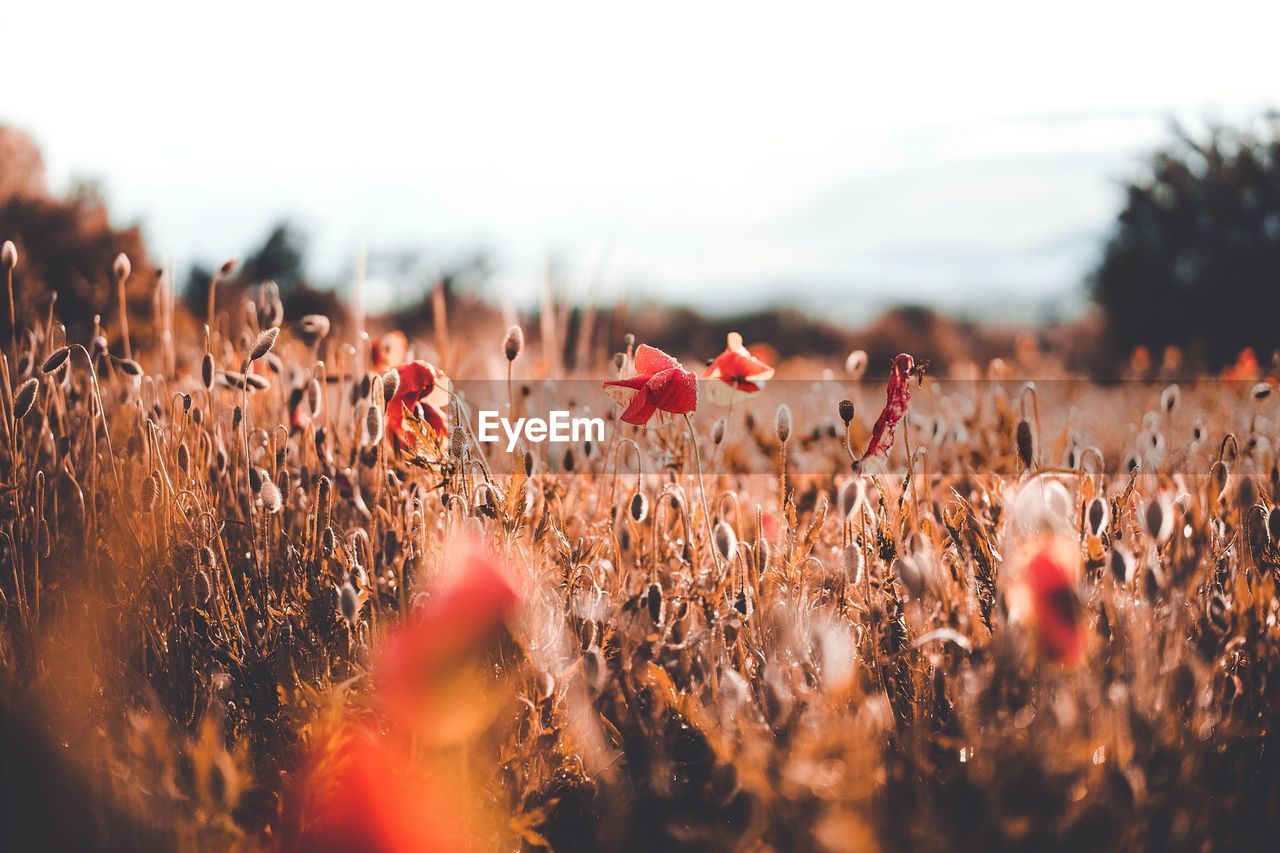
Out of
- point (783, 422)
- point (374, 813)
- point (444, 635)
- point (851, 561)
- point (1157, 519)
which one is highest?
point (783, 422)

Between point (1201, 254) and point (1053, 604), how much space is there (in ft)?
52.6

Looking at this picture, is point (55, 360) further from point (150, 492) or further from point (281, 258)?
point (281, 258)

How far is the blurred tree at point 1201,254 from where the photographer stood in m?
14.2

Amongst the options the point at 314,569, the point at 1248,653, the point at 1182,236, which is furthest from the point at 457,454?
the point at 1182,236

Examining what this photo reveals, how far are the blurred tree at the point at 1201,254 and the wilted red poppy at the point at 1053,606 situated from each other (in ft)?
47.6

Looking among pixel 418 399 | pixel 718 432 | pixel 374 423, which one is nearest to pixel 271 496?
pixel 374 423

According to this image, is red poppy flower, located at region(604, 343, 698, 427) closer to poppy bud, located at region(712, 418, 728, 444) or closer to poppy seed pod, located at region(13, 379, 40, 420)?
poppy bud, located at region(712, 418, 728, 444)

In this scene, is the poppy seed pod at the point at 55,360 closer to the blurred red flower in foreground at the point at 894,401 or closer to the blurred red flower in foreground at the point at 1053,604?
the blurred red flower in foreground at the point at 894,401

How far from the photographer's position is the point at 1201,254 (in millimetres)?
14781

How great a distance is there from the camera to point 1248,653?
1495 millimetres

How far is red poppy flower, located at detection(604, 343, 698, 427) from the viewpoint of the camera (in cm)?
185

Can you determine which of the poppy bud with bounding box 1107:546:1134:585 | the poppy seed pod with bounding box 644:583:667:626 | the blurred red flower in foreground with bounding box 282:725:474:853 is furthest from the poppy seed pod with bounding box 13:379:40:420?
the poppy bud with bounding box 1107:546:1134:585

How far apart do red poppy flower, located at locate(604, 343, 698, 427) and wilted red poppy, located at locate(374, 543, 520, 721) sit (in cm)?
49

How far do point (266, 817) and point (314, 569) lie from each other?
0.45 meters
